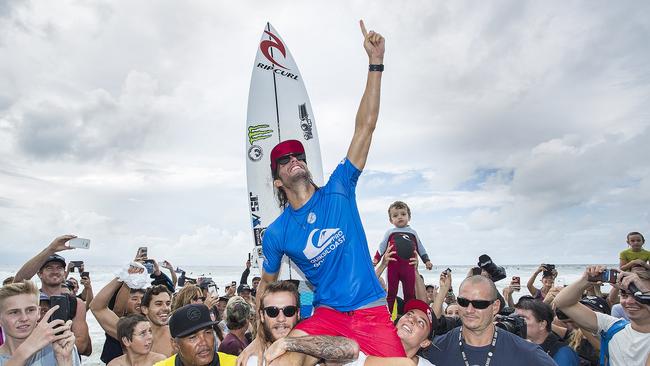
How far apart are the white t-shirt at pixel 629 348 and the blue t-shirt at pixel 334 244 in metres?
2.81

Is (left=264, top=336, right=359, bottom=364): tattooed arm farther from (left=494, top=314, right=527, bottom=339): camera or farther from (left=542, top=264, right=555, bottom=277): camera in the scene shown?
(left=542, top=264, right=555, bottom=277): camera

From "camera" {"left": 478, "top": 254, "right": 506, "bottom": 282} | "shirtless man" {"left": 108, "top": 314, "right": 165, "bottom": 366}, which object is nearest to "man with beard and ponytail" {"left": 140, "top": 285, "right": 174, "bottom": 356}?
"shirtless man" {"left": 108, "top": 314, "right": 165, "bottom": 366}

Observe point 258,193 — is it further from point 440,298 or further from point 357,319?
point 357,319

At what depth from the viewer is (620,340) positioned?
4.66m

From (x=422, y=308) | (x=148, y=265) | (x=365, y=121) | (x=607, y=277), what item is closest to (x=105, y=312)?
(x=148, y=265)

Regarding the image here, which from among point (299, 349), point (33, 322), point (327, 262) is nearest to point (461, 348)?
point (327, 262)

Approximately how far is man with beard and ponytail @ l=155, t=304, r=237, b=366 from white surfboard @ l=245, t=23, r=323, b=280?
20.5 feet

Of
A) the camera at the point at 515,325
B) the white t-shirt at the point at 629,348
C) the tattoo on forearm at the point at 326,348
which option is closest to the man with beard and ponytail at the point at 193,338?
the tattoo on forearm at the point at 326,348

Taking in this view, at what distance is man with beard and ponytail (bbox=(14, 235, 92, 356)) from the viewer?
17.1 ft

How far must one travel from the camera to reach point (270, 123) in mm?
10875

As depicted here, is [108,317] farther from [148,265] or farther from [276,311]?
[276,311]

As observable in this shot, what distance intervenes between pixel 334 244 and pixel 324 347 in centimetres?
86

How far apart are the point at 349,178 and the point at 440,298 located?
9.13 feet

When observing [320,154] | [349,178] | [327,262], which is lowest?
[327,262]
